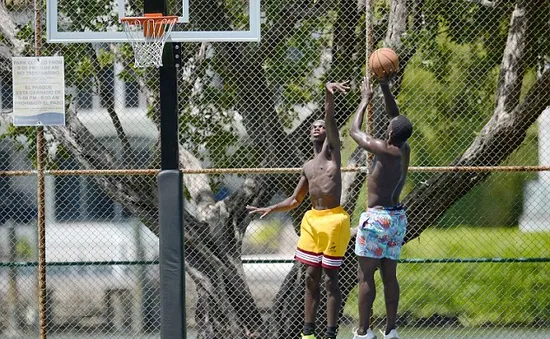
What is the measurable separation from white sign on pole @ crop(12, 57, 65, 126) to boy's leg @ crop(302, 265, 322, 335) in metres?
3.14

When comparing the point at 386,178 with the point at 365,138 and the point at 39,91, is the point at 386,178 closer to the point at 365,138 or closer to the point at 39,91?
the point at 365,138

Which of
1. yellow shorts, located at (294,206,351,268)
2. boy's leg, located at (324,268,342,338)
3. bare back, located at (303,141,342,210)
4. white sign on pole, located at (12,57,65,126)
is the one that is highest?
white sign on pole, located at (12,57,65,126)

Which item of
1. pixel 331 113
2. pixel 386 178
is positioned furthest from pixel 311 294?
pixel 331 113

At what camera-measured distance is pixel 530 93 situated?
1184cm

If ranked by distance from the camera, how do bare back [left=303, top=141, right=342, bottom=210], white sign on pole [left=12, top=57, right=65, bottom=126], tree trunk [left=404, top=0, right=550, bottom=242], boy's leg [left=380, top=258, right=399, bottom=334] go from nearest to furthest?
boy's leg [left=380, top=258, right=399, bottom=334]
bare back [left=303, top=141, right=342, bottom=210]
white sign on pole [left=12, top=57, right=65, bottom=126]
tree trunk [left=404, top=0, right=550, bottom=242]

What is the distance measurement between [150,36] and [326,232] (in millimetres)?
2227

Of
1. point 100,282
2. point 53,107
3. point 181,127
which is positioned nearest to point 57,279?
point 100,282

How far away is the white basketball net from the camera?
8.56 meters

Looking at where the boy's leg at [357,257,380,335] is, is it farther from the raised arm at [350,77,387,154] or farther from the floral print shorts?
the raised arm at [350,77,387,154]

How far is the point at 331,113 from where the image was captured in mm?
8898

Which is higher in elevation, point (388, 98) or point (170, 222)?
point (388, 98)

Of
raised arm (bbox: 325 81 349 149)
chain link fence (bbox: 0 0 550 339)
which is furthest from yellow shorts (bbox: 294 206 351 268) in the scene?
chain link fence (bbox: 0 0 550 339)

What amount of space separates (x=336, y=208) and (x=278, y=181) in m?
3.32

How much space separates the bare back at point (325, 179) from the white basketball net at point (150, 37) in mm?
1652
